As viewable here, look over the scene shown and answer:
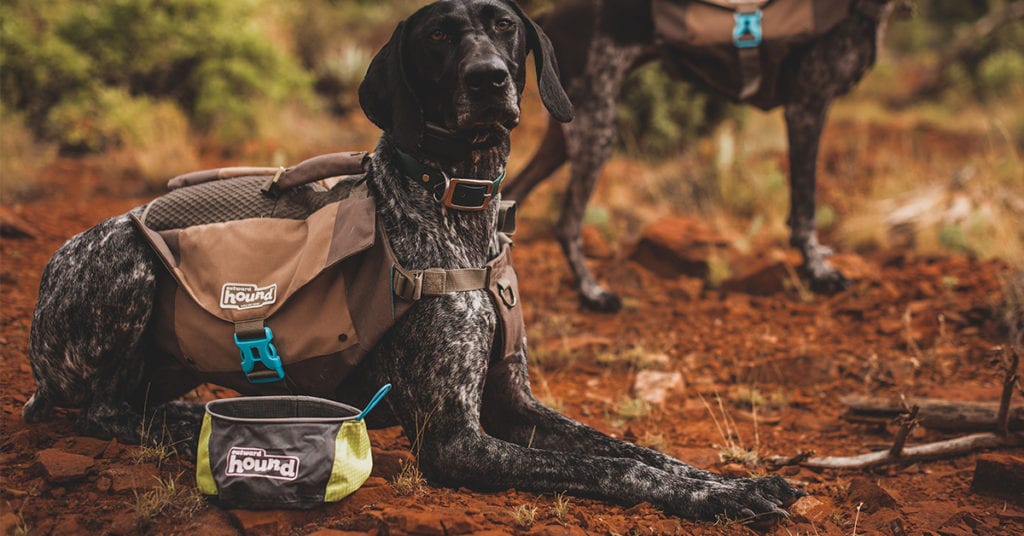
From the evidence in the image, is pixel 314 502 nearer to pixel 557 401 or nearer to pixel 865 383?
pixel 557 401

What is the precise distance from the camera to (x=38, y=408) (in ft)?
9.78

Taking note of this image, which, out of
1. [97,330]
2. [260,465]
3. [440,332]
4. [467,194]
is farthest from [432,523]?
[97,330]

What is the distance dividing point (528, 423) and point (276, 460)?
3.36ft

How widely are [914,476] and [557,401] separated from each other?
147 cm

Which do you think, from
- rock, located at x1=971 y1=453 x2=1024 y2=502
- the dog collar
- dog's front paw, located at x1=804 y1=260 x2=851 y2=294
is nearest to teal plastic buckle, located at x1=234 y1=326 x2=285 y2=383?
the dog collar

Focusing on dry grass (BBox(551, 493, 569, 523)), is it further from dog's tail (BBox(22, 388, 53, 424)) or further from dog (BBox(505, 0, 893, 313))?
dog (BBox(505, 0, 893, 313))

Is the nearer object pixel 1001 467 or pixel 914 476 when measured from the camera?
pixel 1001 467

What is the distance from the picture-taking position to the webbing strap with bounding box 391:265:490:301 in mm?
2604

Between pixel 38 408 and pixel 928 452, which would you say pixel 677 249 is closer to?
pixel 928 452

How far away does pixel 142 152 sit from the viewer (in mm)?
7414

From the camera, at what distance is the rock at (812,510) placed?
2604 millimetres

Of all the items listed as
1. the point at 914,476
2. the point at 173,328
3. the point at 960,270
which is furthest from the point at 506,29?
the point at 960,270

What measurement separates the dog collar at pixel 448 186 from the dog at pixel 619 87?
91.3 inches

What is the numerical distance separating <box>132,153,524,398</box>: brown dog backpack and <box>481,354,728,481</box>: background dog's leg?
159mm
